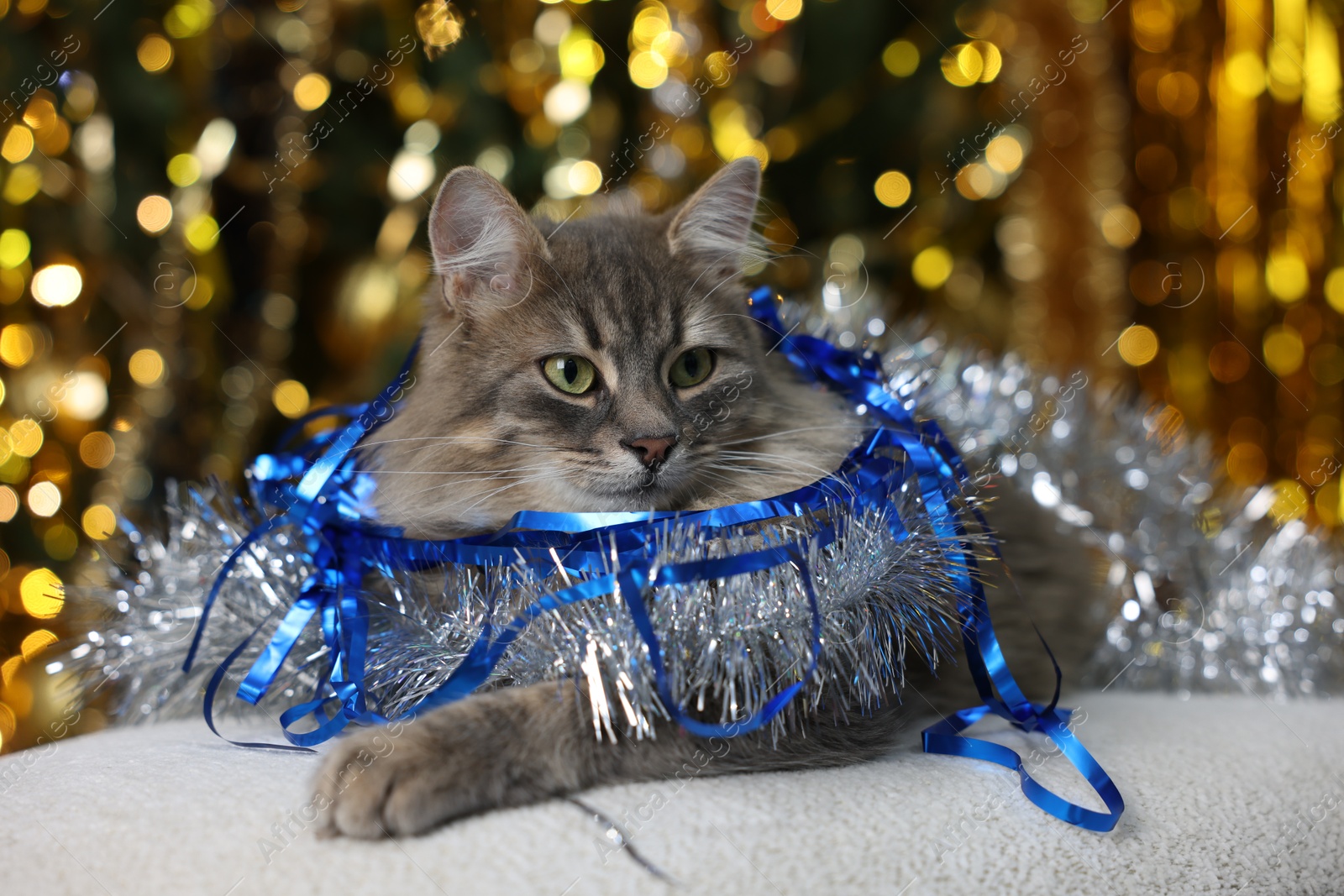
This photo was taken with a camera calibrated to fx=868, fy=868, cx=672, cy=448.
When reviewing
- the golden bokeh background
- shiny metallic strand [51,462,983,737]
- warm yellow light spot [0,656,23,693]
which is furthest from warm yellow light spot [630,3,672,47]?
warm yellow light spot [0,656,23,693]

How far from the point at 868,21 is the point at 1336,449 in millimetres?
1557

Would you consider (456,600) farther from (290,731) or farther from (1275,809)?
(1275,809)

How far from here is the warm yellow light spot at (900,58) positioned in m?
2.12

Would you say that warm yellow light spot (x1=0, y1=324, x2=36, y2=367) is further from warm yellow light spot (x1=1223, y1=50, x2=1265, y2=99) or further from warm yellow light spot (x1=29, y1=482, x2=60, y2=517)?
warm yellow light spot (x1=1223, y1=50, x2=1265, y2=99)

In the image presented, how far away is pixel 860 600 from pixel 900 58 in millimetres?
1701

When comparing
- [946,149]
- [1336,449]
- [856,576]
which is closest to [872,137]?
[946,149]

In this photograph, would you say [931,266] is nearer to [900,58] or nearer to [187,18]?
[900,58]

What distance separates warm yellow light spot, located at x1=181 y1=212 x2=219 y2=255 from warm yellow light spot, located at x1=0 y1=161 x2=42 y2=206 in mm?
290

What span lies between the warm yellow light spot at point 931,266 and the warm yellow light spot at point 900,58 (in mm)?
439

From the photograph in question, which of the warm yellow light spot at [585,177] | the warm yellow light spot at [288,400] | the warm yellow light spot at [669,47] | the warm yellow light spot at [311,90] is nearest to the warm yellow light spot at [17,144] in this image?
the warm yellow light spot at [311,90]

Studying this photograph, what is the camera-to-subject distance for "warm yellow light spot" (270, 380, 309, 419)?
205cm

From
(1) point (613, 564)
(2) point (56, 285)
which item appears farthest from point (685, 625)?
(2) point (56, 285)

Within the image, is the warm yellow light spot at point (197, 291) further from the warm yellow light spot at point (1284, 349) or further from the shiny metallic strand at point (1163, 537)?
the warm yellow light spot at point (1284, 349)

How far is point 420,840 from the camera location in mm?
736
